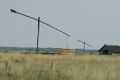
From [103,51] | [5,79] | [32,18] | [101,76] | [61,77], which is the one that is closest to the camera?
[5,79]

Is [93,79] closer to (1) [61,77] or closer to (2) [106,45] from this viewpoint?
(1) [61,77]

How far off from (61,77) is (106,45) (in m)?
77.5

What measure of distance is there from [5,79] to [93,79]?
2.57 m

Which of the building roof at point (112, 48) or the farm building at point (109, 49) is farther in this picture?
the building roof at point (112, 48)

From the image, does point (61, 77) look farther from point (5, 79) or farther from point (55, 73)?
point (5, 79)

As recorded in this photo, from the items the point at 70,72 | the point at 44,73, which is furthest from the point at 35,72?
the point at 70,72

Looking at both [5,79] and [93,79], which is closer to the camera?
[5,79]

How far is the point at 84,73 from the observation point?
1139cm

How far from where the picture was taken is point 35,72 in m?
10.6

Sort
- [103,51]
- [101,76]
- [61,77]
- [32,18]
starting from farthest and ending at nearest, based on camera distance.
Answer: [103,51], [32,18], [101,76], [61,77]

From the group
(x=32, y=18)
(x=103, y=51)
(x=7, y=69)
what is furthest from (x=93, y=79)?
(x=103, y=51)

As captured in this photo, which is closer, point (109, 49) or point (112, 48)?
point (109, 49)

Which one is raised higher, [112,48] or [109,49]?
[112,48]

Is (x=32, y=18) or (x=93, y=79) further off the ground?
(x=32, y=18)
